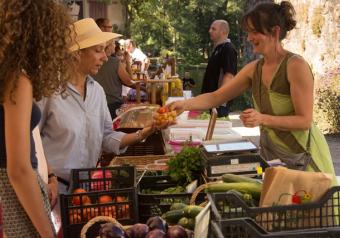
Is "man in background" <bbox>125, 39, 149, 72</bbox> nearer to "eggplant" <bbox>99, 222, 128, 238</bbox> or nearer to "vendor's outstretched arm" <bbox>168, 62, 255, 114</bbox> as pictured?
"vendor's outstretched arm" <bbox>168, 62, 255, 114</bbox>

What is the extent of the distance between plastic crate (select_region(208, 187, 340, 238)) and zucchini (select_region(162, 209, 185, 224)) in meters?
0.58

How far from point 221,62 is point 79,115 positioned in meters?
5.23

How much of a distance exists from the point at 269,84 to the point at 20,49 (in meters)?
1.83

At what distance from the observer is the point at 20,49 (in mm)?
2449

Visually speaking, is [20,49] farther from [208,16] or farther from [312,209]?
[208,16]

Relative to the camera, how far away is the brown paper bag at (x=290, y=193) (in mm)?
1986

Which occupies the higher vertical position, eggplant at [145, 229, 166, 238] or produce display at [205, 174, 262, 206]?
produce display at [205, 174, 262, 206]

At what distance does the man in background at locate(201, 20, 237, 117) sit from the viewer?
28.0ft

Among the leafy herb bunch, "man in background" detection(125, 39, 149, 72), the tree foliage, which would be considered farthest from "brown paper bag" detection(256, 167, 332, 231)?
the tree foliage

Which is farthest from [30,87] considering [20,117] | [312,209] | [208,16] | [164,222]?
[208,16]

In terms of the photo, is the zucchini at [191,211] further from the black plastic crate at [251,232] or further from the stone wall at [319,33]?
the stone wall at [319,33]

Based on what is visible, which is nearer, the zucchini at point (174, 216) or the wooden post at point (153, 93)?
the zucchini at point (174, 216)

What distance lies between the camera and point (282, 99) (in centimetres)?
369

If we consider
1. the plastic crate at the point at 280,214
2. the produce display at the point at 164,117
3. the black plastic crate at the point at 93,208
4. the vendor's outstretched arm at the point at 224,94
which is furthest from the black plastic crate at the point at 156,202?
the vendor's outstretched arm at the point at 224,94
